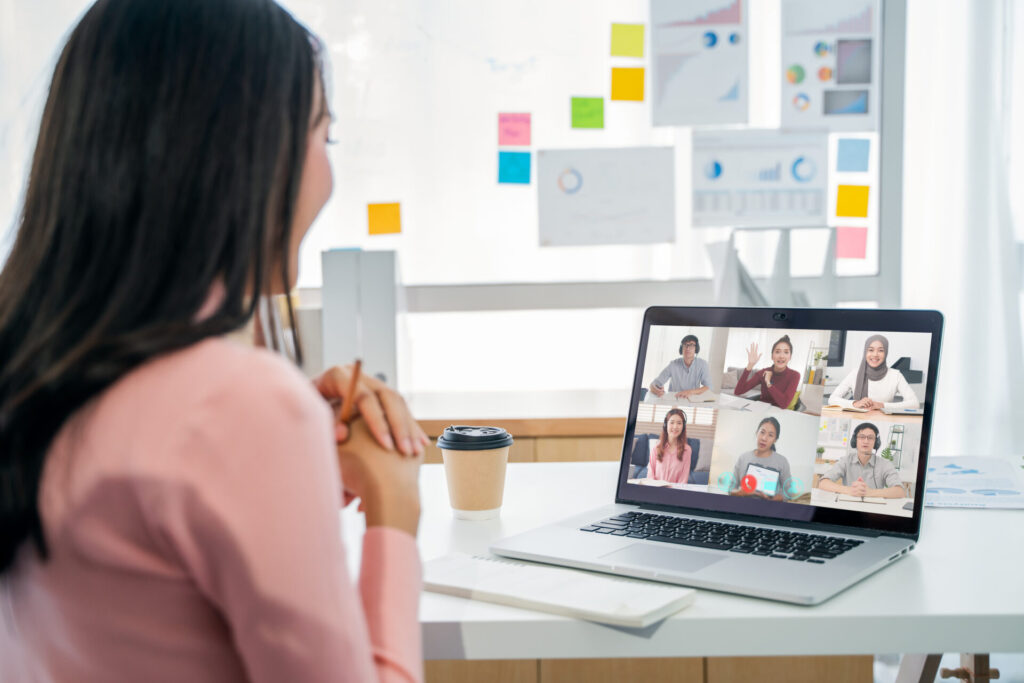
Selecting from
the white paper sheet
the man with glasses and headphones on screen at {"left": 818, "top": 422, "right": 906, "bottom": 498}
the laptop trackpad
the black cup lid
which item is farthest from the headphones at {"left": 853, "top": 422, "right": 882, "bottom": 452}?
the white paper sheet

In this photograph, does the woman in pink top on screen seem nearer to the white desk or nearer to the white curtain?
the white desk

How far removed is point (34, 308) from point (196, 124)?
14 cm

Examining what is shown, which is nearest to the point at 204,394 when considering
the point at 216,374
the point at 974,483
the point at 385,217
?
the point at 216,374

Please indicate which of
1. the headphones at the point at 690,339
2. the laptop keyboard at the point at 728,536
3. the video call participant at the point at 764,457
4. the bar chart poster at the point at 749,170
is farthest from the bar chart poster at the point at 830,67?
the laptop keyboard at the point at 728,536

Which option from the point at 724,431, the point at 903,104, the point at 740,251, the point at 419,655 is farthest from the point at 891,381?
the point at 903,104

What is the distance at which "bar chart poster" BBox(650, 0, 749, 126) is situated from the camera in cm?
217

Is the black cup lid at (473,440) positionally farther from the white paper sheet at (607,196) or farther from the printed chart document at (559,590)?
the white paper sheet at (607,196)

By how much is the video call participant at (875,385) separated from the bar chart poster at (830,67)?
4.64ft

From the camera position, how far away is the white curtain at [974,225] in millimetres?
2078

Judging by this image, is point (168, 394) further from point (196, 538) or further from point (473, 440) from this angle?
point (473, 440)

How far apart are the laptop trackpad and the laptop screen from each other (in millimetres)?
142

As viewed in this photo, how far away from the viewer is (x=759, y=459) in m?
0.93

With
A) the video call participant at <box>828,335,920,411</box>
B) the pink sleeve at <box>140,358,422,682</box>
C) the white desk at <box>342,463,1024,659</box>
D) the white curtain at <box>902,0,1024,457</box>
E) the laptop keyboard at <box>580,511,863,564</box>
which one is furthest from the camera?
the white curtain at <box>902,0,1024,457</box>

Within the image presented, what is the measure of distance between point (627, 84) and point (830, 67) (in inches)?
19.7
